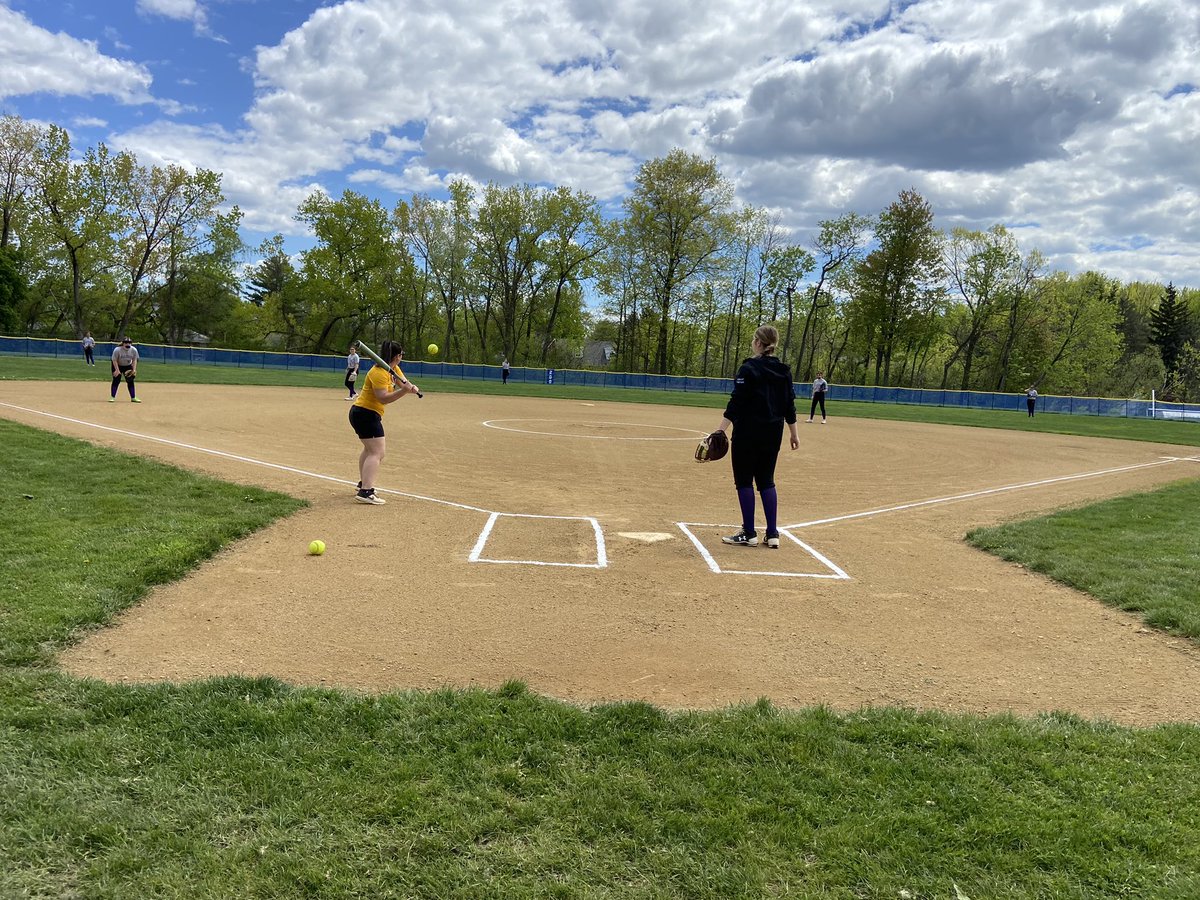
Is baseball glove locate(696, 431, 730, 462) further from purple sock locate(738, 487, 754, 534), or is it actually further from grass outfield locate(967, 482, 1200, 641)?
grass outfield locate(967, 482, 1200, 641)

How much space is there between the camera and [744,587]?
20.2 feet

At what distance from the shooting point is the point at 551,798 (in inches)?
116

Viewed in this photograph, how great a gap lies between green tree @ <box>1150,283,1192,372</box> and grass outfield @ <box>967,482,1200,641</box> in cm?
7070

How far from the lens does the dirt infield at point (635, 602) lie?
429cm

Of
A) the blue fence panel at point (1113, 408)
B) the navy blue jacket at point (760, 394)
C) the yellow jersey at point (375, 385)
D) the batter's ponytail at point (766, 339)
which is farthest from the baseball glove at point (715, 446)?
the blue fence panel at point (1113, 408)

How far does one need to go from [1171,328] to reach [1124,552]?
75.5 metres

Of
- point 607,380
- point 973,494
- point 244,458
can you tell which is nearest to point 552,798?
point 244,458

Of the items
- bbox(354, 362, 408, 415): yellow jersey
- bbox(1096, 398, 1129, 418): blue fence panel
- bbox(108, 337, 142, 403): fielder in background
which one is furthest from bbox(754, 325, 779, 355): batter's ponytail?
bbox(1096, 398, 1129, 418): blue fence panel

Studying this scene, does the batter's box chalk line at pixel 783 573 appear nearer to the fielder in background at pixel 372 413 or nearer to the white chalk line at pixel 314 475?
the white chalk line at pixel 314 475

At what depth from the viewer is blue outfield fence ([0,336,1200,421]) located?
43.8m

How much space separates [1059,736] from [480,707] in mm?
3040

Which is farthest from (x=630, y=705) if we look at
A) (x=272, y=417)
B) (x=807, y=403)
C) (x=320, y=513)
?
(x=807, y=403)

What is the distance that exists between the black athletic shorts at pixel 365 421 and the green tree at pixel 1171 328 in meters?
78.5

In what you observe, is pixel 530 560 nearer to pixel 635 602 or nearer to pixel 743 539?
pixel 635 602
